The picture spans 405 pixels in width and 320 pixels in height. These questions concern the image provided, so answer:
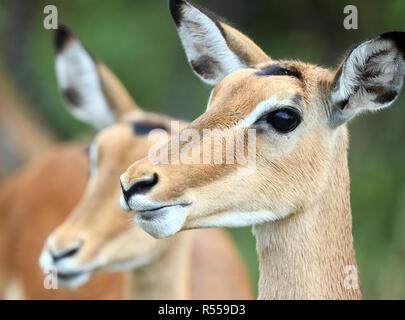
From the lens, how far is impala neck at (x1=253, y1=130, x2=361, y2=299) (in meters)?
2.67

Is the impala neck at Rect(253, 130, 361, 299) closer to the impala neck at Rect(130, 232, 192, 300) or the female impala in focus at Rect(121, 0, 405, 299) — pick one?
the female impala in focus at Rect(121, 0, 405, 299)

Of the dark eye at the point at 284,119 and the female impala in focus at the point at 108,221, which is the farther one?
the female impala in focus at the point at 108,221

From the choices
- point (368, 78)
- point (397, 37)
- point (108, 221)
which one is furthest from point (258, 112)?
point (108, 221)

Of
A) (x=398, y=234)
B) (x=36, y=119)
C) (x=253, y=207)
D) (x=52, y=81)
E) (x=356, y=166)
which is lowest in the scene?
(x=253, y=207)

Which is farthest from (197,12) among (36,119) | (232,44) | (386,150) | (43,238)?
(36,119)

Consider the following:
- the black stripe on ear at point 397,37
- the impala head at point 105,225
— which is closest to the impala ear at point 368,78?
the black stripe on ear at point 397,37

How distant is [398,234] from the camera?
6.48m

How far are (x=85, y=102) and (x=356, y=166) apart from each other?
3639mm

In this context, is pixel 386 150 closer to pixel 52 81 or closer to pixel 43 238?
pixel 43 238

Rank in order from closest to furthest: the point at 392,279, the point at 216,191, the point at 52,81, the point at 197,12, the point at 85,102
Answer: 1. the point at 216,191
2. the point at 197,12
3. the point at 85,102
4. the point at 392,279
5. the point at 52,81

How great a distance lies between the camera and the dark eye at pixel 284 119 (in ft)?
8.41

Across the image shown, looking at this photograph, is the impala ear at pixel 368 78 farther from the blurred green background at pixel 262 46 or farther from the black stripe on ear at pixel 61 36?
the blurred green background at pixel 262 46

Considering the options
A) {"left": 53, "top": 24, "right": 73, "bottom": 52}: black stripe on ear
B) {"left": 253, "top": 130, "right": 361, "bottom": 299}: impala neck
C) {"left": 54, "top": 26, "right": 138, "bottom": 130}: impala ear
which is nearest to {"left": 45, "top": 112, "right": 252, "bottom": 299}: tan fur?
{"left": 54, "top": 26, "right": 138, "bottom": 130}: impala ear

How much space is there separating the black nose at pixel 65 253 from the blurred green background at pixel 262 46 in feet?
10.5
